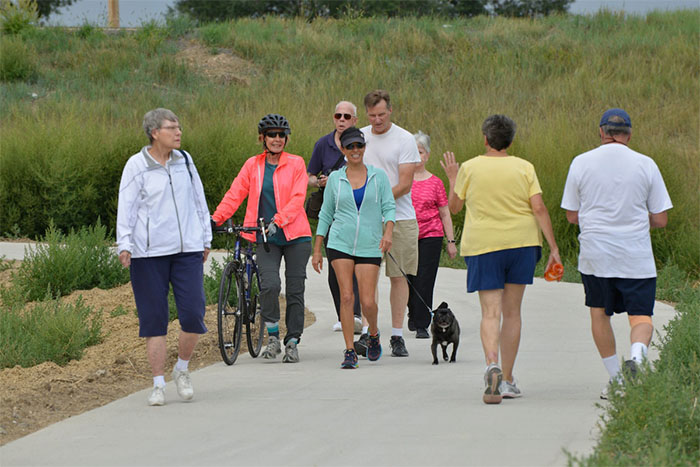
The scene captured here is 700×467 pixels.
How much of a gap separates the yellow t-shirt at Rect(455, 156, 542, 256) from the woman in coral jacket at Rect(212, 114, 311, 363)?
2090 millimetres

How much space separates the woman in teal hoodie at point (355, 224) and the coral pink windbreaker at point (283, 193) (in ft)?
0.91

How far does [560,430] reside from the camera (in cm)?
641

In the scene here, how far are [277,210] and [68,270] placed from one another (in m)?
5.75

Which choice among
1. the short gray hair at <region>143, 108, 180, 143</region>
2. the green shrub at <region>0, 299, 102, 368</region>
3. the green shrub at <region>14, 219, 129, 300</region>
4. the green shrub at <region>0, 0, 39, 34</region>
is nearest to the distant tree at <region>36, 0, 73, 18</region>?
the green shrub at <region>0, 0, 39, 34</region>

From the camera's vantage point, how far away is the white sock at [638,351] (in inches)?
277

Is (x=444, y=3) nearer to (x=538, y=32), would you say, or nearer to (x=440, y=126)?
(x=538, y=32)

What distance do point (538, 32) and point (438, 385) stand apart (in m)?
36.4

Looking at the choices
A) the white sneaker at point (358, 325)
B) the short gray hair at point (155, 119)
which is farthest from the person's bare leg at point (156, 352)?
the white sneaker at point (358, 325)

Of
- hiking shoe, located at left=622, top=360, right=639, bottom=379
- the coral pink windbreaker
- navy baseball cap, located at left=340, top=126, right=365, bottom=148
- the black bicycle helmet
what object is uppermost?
the black bicycle helmet

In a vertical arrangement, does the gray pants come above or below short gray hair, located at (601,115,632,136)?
below

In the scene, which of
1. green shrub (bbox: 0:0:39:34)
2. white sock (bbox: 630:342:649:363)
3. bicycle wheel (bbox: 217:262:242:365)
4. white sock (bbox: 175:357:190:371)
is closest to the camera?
white sock (bbox: 630:342:649:363)

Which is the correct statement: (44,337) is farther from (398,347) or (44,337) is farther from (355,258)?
(398,347)

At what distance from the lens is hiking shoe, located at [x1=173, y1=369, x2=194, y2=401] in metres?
7.50

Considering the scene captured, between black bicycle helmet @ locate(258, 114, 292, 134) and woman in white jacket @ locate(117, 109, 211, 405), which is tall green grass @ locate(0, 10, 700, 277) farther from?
woman in white jacket @ locate(117, 109, 211, 405)
